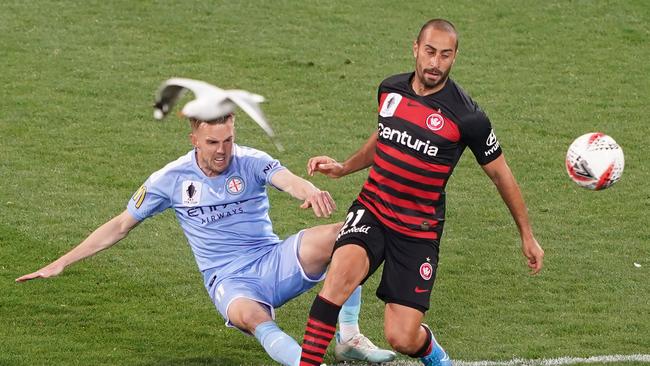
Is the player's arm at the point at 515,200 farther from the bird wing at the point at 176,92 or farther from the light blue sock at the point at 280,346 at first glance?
the bird wing at the point at 176,92

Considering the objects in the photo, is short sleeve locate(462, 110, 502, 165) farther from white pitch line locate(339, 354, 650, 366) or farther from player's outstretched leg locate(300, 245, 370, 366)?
white pitch line locate(339, 354, 650, 366)

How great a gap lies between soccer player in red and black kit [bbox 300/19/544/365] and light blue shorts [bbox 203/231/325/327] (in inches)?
18.0

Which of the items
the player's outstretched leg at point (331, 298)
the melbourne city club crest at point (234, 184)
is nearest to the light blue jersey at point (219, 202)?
the melbourne city club crest at point (234, 184)

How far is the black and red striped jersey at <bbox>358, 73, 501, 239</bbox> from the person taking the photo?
24.7 feet

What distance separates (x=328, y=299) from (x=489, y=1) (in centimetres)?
1004

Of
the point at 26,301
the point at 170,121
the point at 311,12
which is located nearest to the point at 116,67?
the point at 170,121

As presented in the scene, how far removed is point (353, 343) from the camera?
8156mm

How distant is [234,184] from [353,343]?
125 centimetres

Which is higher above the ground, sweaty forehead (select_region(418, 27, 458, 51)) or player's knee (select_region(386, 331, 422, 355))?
sweaty forehead (select_region(418, 27, 458, 51))

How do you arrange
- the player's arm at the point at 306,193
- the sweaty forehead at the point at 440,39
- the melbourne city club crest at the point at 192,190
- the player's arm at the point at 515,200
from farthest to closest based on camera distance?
1. the melbourne city club crest at the point at 192,190
2. the player's arm at the point at 515,200
3. the sweaty forehead at the point at 440,39
4. the player's arm at the point at 306,193

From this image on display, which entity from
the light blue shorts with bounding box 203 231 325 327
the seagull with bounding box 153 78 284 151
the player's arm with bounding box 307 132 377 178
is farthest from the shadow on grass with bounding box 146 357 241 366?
the seagull with bounding box 153 78 284 151

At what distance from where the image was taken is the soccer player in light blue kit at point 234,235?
7.83 meters

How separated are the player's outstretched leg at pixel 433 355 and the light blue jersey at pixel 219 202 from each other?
1.21 metres

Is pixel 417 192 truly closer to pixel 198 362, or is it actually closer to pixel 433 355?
pixel 433 355
